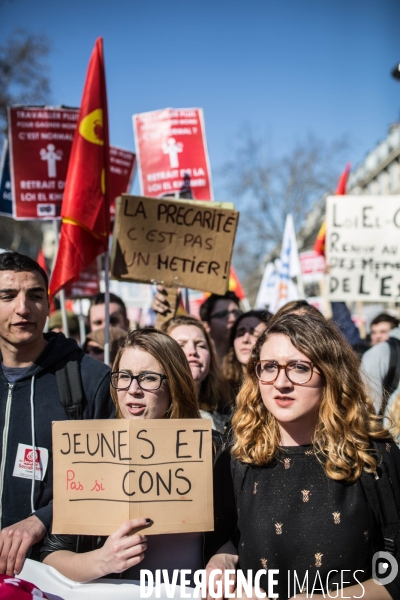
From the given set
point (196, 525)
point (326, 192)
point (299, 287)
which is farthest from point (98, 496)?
point (326, 192)

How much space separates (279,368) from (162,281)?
2551 mm

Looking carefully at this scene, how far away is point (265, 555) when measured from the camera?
7.27ft

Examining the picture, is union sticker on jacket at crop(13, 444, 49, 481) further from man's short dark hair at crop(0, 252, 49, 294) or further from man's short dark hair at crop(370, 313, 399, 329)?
man's short dark hair at crop(370, 313, 399, 329)

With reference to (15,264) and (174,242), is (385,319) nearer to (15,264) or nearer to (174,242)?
(174,242)

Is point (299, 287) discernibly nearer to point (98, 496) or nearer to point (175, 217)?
Result: point (175, 217)

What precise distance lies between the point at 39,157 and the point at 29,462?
3.92 metres

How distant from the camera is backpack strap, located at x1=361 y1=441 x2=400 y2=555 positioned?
85.7 inches

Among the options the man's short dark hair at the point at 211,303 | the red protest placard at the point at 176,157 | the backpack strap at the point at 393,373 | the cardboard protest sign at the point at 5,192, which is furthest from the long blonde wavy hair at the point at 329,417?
the cardboard protest sign at the point at 5,192

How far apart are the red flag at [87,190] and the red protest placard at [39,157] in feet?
4.08

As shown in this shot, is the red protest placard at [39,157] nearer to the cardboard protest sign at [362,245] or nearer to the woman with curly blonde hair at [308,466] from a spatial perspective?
the cardboard protest sign at [362,245]

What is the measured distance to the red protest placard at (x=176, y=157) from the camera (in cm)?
633

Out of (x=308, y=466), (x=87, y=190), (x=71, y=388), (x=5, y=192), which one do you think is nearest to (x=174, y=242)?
(x=87, y=190)

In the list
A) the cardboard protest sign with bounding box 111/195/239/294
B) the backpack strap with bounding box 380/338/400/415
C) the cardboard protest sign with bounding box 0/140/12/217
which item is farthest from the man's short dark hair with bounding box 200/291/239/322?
the cardboard protest sign with bounding box 0/140/12/217

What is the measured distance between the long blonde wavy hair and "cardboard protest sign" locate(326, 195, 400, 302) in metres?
3.82
